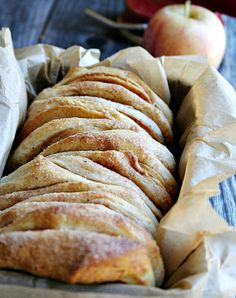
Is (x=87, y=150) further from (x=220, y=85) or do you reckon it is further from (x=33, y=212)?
(x=220, y=85)

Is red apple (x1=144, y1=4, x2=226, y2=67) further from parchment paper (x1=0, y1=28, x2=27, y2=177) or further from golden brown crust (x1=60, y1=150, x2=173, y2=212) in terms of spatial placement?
golden brown crust (x1=60, y1=150, x2=173, y2=212)

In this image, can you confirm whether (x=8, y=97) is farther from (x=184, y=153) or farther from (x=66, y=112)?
(x=184, y=153)

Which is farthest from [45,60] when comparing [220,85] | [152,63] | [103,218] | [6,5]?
[6,5]

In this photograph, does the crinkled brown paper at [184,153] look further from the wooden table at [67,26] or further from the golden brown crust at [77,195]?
the wooden table at [67,26]

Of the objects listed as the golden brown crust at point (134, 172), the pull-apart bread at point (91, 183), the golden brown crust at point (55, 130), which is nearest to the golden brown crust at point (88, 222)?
the pull-apart bread at point (91, 183)

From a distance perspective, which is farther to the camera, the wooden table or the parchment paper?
the wooden table

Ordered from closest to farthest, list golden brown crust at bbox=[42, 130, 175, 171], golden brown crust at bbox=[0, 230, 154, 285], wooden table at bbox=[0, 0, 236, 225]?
golden brown crust at bbox=[0, 230, 154, 285] → golden brown crust at bbox=[42, 130, 175, 171] → wooden table at bbox=[0, 0, 236, 225]

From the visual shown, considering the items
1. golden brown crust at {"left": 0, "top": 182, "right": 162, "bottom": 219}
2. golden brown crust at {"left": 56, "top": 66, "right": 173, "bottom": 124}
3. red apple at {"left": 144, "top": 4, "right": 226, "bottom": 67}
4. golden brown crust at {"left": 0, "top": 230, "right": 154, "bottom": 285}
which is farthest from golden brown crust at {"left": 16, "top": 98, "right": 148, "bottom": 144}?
red apple at {"left": 144, "top": 4, "right": 226, "bottom": 67}

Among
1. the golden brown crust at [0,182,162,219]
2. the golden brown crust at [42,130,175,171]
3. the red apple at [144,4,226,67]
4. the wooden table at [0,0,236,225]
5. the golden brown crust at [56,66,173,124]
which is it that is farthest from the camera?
the wooden table at [0,0,236,225]
